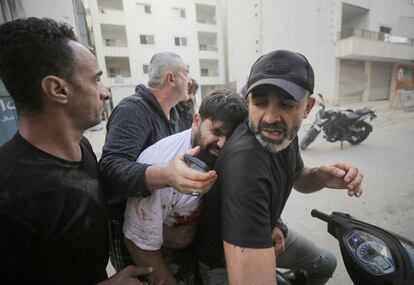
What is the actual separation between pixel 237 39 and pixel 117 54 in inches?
419

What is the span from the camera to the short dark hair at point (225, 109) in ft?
3.89

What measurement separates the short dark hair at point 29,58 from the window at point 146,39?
64.6ft

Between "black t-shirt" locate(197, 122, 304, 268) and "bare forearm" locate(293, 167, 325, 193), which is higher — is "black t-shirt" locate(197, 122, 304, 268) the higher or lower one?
the higher one

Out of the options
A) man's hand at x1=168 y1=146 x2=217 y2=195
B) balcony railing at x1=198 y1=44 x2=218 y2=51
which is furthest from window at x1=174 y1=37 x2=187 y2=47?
man's hand at x1=168 y1=146 x2=217 y2=195

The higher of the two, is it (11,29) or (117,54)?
(117,54)

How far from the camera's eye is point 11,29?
0.85 metres

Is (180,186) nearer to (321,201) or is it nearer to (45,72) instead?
(45,72)

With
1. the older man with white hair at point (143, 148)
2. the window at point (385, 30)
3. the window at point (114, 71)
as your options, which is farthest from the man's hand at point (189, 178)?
the window at point (385, 30)

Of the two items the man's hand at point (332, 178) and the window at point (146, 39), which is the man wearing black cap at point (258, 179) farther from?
the window at point (146, 39)

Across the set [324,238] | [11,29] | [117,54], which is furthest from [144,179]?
[117,54]

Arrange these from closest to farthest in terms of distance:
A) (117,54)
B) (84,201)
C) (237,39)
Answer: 1. (84,201)
2. (117,54)
3. (237,39)

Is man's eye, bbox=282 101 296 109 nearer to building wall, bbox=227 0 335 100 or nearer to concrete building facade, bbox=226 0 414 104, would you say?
concrete building facade, bbox=226 0 414 104

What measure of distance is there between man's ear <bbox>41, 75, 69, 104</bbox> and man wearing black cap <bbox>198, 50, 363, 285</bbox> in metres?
0.70

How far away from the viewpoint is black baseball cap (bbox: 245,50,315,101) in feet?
3.44
